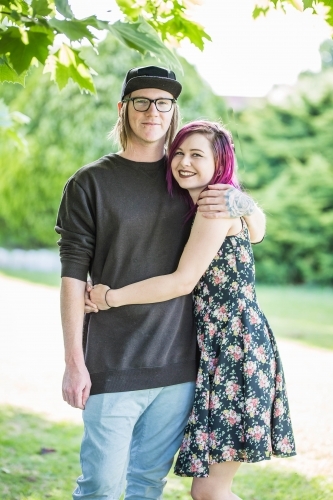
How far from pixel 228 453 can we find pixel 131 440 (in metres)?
0.40

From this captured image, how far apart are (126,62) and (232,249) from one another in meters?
11.4

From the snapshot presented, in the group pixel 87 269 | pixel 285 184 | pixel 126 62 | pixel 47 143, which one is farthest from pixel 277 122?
pixel 87 269

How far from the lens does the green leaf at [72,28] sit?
6.15 feet

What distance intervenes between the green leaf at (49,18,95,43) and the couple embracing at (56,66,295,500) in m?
0.65

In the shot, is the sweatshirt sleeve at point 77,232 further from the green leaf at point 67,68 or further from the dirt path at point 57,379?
the dirt path at point 57,379

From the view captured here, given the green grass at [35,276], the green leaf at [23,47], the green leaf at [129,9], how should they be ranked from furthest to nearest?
the green grass at [35,276] → the green leaf at [129,9] → the green leaf at [23,47]

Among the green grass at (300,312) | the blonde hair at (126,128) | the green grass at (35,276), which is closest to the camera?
the blonde hair at (126,128)

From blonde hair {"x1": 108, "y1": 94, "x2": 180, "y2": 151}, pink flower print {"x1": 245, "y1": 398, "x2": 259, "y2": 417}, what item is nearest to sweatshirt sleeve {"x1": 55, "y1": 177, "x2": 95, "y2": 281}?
blonde hair {"x1": 108, "y1": 94, "x2": 180, "y2": 151}

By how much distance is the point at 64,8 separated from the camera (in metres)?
1.94

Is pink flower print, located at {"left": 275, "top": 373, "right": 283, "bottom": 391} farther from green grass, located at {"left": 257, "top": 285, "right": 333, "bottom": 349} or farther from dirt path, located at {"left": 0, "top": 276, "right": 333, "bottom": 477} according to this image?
green grass, located at {"left": 257, "top": 285, "right": 333, "bottom": 349}

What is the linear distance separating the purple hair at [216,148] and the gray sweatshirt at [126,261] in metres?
0.12

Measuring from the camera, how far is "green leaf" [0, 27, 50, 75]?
1978 millimetres

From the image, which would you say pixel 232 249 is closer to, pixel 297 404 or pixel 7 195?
pixel 297 404

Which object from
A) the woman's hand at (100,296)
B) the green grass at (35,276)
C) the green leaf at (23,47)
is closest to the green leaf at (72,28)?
the green leaf at (23,47)
